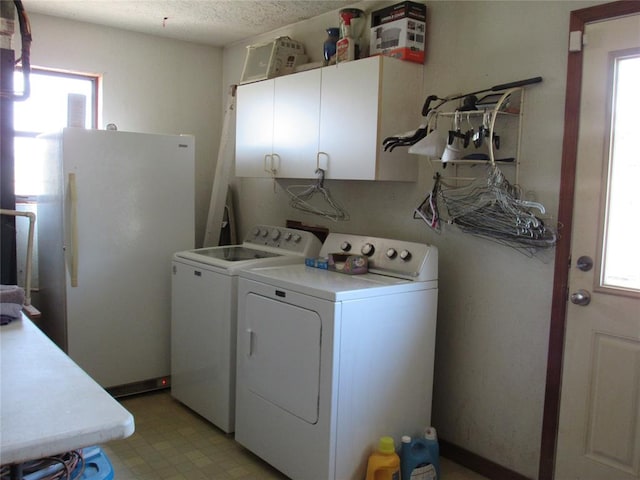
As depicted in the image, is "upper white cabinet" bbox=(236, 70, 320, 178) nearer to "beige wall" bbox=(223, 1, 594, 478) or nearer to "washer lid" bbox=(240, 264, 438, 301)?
"beige wall" bbox=(223, 1, 594, 478)

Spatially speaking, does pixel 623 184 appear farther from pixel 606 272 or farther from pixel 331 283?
pixel 331 283

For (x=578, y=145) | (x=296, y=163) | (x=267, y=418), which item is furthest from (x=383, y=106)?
(x=267, y=418)

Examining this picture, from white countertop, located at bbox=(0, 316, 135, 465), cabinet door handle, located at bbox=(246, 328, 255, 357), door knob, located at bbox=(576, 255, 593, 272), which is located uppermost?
door knob, located at bbox=(576, 255, 593, 272)

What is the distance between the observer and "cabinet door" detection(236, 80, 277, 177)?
345cm

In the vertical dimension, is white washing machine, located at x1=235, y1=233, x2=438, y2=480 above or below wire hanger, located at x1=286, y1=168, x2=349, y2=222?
below

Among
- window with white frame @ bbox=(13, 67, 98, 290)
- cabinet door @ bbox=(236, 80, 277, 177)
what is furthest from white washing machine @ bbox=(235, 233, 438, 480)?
window with white frame @ bbox=(13, 67, 98, 290)

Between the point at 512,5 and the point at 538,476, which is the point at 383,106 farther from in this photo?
the point at 538,476

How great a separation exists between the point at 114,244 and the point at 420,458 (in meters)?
2.19

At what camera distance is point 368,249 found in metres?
2.94

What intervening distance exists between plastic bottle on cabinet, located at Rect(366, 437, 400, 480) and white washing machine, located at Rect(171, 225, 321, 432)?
0.92 m

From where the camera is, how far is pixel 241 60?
4316mm

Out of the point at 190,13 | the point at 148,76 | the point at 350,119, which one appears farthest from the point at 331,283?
the point at 148,76

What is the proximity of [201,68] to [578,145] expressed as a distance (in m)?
3.11

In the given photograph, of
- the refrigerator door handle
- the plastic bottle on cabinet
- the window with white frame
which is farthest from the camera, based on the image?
the window with white frame
